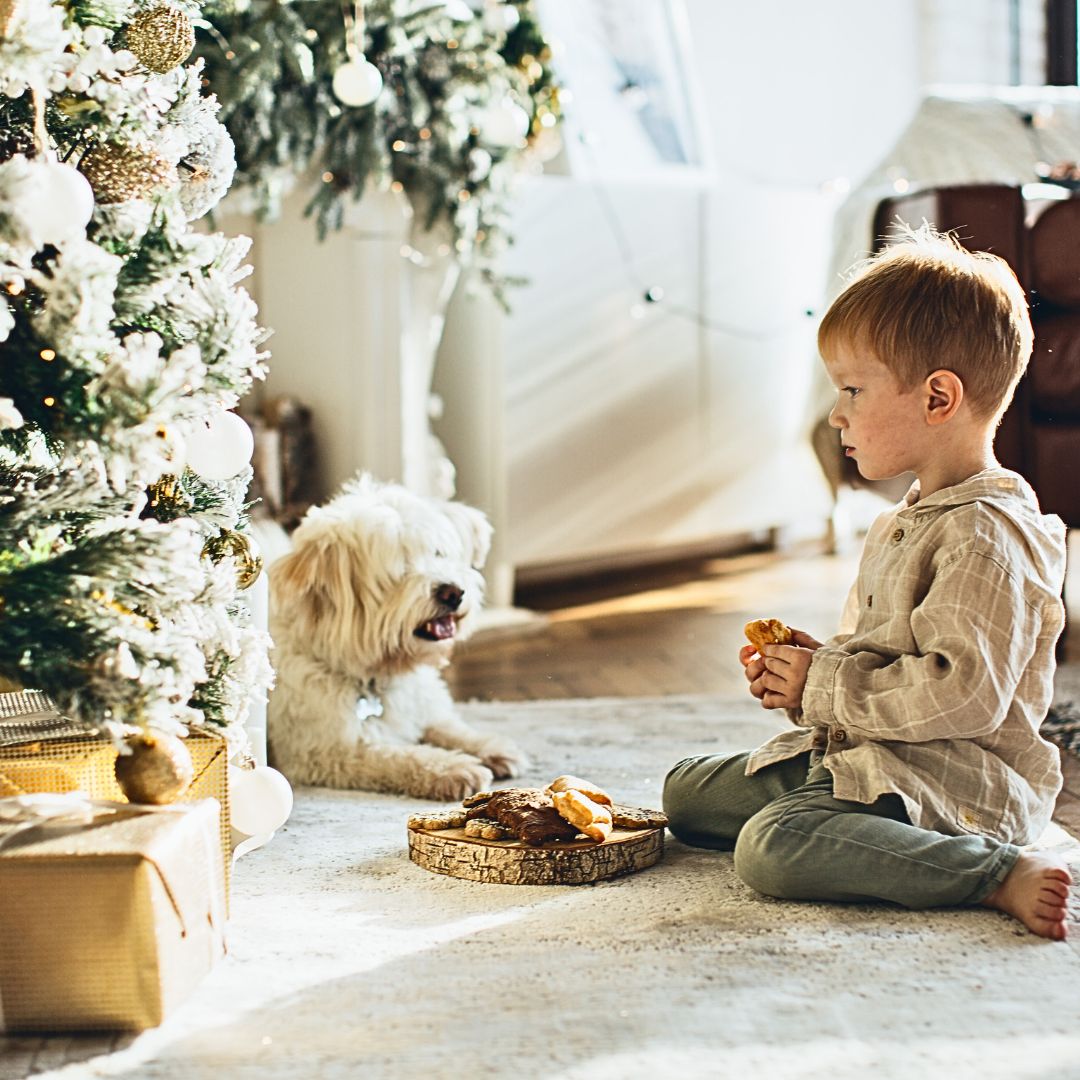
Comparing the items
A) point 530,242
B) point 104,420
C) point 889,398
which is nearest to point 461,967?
point 104,420

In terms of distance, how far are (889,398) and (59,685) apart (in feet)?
2.96

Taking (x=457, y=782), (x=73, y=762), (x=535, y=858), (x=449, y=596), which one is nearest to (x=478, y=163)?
(x=449, y=596)

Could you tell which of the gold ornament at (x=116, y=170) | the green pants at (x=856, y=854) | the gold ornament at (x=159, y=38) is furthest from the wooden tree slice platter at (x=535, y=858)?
the gold ornament at (x=159, y=38)

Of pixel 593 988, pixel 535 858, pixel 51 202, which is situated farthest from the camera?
pixel 535 858

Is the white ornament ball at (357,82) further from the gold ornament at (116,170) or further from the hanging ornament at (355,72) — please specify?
the gold ornament at (116,170)

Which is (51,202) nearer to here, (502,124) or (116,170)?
(116,170)

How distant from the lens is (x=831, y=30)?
18.1ft

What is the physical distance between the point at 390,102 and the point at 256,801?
187 centimetres

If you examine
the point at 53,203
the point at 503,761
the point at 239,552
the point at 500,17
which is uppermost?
the point at 500,17

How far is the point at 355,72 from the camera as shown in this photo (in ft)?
9.27

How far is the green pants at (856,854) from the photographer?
1497 millimetres

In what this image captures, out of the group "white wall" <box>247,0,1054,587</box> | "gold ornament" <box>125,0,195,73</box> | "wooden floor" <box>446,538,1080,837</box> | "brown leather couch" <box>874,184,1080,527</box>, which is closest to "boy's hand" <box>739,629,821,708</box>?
"wooden floor" <box>446,538,1080,837</box>

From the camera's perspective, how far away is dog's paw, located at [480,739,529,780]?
7.17 ft

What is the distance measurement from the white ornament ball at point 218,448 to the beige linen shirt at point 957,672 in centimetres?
66
